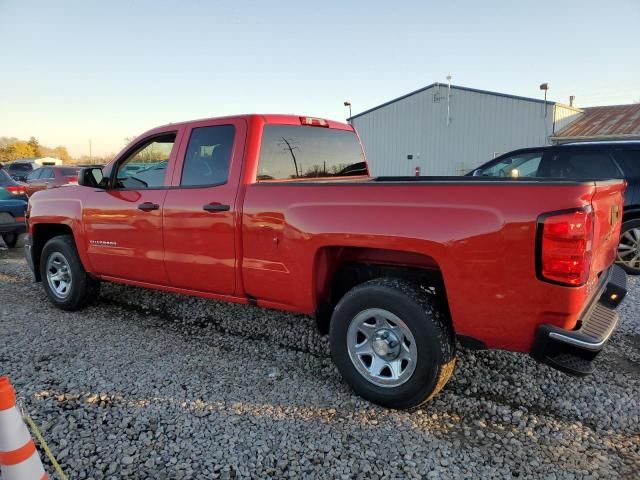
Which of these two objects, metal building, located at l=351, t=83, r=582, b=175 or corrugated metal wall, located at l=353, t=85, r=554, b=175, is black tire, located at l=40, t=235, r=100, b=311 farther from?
corrugated metal wall, located at l=353, t=85, r=554, b=175

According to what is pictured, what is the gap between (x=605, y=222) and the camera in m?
2.79

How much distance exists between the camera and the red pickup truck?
232cm

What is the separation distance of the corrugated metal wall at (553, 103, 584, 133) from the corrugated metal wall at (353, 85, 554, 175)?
0.46 meters

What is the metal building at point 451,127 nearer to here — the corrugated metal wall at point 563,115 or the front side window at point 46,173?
the corrugated metal wall at point 563,115

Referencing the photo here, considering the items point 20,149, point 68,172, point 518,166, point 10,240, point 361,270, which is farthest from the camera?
point 20,149

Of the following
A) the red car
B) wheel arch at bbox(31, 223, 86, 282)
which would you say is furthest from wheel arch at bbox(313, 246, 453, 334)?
the red car

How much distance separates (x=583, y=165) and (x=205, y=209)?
5.38m

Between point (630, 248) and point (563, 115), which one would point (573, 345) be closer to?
point (630, 248)

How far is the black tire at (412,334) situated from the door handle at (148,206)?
1.92 m

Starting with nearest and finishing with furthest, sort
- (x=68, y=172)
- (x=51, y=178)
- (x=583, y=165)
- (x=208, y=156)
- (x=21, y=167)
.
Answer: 1. (x=208, y=156)
2. (x=583, y=165)
3. (x=51, y=178)
4. (x=68, y=172)
5. (x=21, y=167)

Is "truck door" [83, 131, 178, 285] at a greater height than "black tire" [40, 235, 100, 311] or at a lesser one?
greater

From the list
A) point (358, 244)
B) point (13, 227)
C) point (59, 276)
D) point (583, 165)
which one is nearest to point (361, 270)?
point (358, 244)

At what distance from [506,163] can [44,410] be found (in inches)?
273

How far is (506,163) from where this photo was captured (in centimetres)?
731
